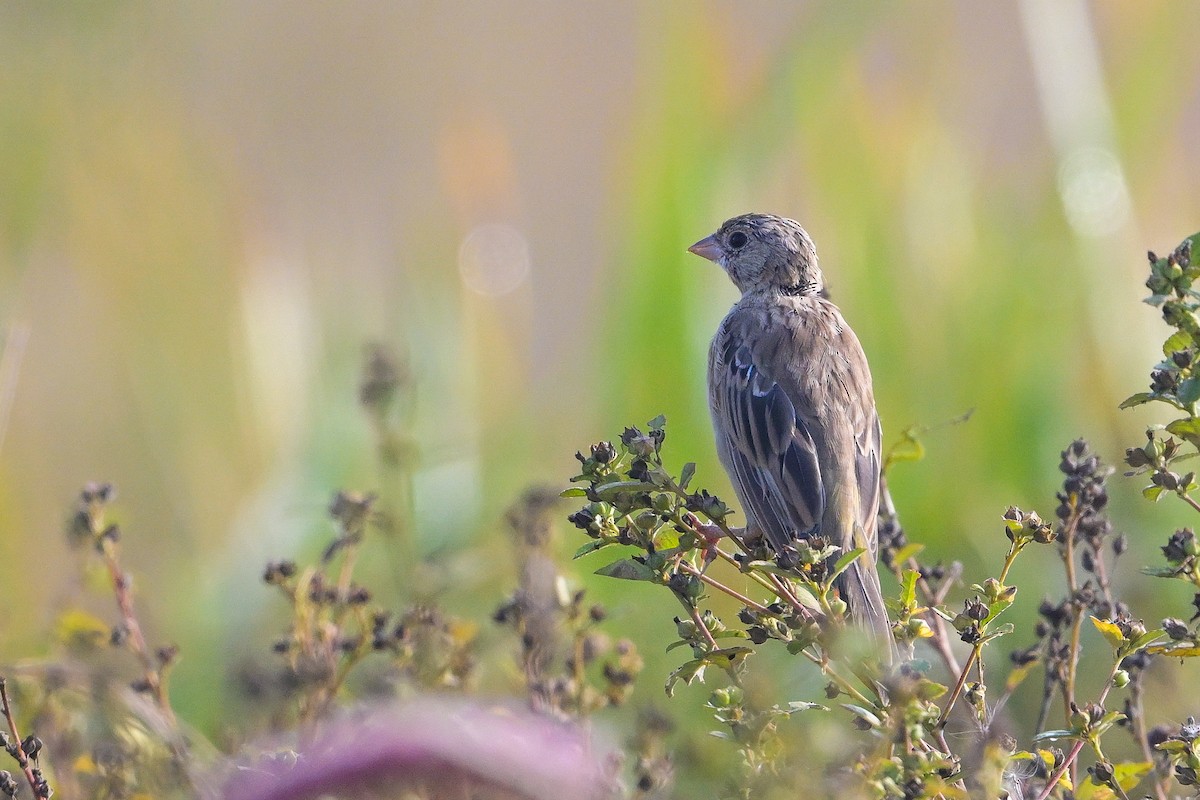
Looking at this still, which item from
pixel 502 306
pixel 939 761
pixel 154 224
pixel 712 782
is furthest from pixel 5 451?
pixel 939 761

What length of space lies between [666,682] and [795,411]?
4.21 ft

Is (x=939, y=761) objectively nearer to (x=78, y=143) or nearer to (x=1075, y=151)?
(x=1075, y=151)

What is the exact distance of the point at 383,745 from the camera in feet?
5.27

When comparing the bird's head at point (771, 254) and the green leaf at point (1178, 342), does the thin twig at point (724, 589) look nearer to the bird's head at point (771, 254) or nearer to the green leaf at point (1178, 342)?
the green leaf at point (1178, 342)

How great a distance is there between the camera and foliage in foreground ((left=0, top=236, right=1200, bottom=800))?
64.4 inches

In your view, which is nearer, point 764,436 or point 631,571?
point 631,571

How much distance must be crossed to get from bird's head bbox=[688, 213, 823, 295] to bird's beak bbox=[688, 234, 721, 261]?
25 millimetres

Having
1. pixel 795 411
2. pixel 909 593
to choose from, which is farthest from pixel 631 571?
pixel 795 411

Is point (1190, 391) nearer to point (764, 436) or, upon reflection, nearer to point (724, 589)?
point (724, 589)

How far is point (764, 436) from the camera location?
3.36 metres

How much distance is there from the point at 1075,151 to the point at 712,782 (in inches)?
118

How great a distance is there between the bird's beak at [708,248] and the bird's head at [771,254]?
0.02m

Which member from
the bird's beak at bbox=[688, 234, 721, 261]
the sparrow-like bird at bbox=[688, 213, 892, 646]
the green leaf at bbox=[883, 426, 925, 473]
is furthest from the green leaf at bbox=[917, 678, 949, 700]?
the bird's beak at bbox=[688, 234, 721, 261]

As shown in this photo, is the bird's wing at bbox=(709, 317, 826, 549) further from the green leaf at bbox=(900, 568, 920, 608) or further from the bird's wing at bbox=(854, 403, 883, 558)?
the green leaf at bbox=(900, 568, 920, 608)
